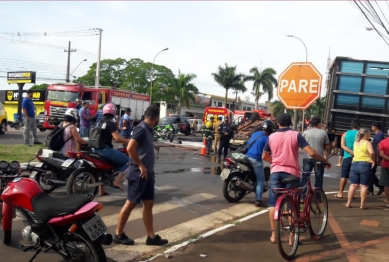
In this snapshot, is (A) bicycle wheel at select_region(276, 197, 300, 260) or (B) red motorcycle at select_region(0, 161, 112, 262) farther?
(A) bicycle wheel at select_region(276, 197, 300, 260)

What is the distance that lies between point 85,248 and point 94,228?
0.22m

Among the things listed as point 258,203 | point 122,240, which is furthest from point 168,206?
point 122,240

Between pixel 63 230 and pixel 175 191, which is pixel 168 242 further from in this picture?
pixel 175 191

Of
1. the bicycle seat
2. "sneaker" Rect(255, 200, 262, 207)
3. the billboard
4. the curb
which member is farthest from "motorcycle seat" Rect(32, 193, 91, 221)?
the billboard

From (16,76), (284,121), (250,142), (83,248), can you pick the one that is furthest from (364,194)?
(16,76)

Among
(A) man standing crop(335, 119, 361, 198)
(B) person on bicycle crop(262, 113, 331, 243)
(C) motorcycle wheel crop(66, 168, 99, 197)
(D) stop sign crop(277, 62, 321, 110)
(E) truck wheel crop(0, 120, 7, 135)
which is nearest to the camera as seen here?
(B) person on bicycle crop(262, 113, 331, 243)

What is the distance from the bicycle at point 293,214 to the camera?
5348 mm

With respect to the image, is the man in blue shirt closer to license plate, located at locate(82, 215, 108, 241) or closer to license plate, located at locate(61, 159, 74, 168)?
license plate, located at locate(61, 159, 74, 168)

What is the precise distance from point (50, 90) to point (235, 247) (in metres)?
22.9

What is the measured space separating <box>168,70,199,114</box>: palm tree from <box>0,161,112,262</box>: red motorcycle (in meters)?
52.5

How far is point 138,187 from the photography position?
18.2 feet

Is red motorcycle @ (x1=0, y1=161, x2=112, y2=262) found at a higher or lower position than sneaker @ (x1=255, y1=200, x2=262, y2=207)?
higher

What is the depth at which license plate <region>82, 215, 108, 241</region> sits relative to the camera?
14.1 feet

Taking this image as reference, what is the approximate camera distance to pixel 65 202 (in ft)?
14.5
